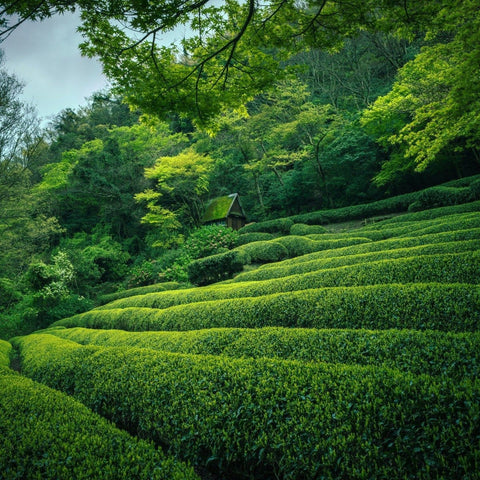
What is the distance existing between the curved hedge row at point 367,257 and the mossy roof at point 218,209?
15143 mm

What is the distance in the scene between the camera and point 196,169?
24875 mm

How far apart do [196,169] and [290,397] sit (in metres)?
24.2

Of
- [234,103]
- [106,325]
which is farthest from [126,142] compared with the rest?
[234,103]

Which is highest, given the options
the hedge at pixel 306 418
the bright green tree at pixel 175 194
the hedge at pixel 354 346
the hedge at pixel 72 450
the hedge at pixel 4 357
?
the bright green tree at pixel 175 194

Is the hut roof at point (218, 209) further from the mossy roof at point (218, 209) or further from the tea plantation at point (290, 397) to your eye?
the tea plantation at point (290, 397)

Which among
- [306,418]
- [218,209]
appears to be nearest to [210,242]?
[218,209]

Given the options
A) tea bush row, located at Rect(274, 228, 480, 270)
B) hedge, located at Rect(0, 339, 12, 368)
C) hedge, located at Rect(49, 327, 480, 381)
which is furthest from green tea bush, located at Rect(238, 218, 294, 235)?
hedge, located at Rect(49, 327, 480, 381)

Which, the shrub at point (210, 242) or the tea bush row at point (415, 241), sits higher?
the shrub at point (210, 242)

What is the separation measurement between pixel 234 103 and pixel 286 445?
6.19 meters

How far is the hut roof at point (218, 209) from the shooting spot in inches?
1035

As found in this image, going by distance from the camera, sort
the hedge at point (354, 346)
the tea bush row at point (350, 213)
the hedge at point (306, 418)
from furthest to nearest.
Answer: the tea bush row at point (350, 213), the hedge at point (354, 346), the hedge at point (306, 418)

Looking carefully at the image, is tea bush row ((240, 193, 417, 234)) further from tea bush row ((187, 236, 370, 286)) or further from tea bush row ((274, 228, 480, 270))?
tea bush row ((274, 228, 480, 270))

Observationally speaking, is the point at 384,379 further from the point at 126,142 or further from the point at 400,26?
the point at 126,142

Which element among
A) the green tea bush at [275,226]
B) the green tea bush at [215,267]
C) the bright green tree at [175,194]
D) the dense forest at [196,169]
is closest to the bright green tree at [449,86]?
the dense forest at [196,169]
